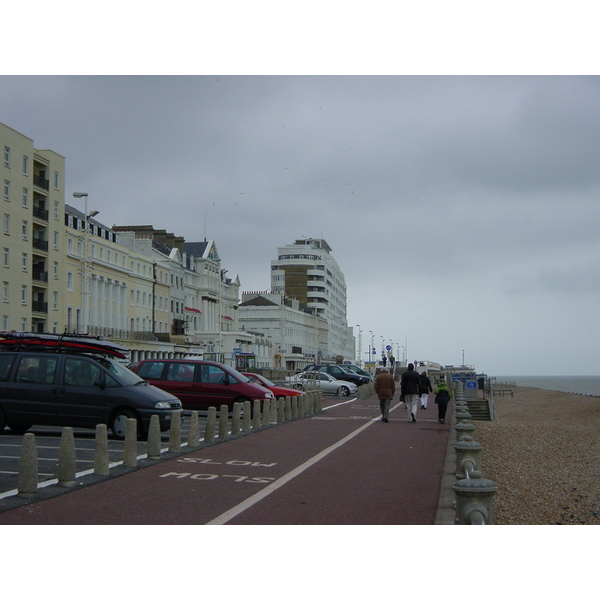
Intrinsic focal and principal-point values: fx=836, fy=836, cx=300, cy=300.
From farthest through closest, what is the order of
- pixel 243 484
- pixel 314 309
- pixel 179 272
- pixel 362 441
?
pixel 314 309 < pixel 179 272 < pixel 362 441 < pixel 243 484

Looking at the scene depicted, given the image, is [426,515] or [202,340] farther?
[202,340]

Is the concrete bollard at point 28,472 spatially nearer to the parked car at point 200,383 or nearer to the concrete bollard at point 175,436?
the concrete bollard at point 175,436

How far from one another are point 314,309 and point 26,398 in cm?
15266

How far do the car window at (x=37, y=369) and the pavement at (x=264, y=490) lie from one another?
3.66m

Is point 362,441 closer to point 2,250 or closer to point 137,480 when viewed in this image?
point 137,480

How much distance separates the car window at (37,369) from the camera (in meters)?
17.9

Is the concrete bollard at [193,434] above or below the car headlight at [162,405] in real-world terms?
below

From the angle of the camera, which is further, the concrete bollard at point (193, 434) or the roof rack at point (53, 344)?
the roof rack at point (53, 344)

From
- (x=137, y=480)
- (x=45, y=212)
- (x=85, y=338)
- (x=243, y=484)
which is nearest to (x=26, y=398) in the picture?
(x=85, y=338)

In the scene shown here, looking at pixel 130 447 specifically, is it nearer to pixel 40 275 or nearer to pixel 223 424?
pixel 223 424

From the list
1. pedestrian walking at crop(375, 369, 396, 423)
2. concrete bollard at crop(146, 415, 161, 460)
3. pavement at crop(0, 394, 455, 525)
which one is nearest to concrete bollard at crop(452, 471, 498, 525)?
pavement at crop(0, 394, 455, 525)

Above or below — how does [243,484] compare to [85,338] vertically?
below

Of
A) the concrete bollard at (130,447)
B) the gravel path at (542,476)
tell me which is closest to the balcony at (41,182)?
the gravel path at (542,476)

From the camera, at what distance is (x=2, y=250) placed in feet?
187
